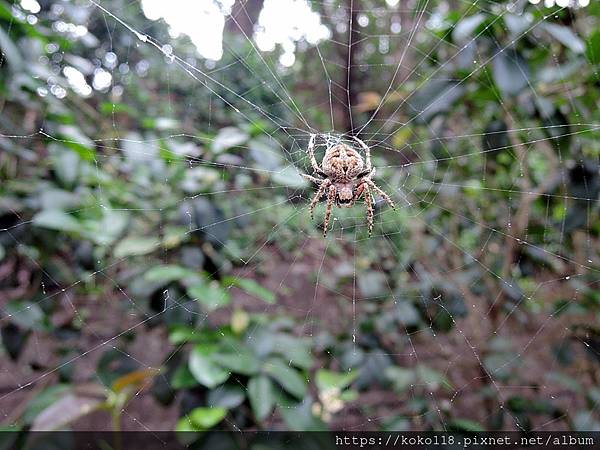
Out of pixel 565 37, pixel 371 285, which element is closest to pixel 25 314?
pixel 371 285

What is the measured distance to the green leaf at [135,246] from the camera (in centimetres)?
155

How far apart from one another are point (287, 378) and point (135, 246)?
0.71 m

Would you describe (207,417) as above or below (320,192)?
below

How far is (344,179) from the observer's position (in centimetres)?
212

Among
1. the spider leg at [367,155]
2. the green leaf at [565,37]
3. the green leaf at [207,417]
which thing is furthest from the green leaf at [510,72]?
the green leaf at [207,417]

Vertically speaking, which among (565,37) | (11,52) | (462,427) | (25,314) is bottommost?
(462,427)

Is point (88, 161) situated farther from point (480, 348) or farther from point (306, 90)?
point (306, 90)

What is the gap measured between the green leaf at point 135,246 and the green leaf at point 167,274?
0.09 metres

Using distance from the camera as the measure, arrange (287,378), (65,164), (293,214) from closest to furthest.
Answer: (287,378) < (65,164) < (293,214)

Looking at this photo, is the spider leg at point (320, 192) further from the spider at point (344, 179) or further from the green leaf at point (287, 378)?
the green leaf at point (287, 378)

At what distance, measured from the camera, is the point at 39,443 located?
1272 mm

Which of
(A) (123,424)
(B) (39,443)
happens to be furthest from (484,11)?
(A) (123,424)

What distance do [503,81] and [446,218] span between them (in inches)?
41.4

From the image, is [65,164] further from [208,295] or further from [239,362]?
[239,362]
